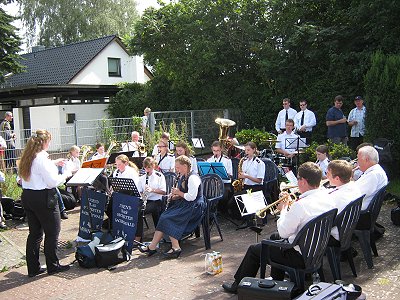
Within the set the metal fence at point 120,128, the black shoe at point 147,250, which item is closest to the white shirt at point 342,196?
the black shoe at point 147,250

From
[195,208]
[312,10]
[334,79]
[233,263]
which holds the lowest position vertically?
[233,263]

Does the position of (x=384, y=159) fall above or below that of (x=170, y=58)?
below

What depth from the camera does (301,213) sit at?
15.5 ft

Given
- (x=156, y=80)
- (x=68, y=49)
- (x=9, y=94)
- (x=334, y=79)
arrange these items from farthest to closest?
(x=68, y=49) < (x=9, y=94) < (x=156, y=80) < (x=334, y=79)

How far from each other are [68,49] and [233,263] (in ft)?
86.7

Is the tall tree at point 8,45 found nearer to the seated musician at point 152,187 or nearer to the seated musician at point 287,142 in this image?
the seated musician at point 287,142

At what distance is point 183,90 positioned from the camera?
21078 mm

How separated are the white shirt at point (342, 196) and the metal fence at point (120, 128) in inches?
364

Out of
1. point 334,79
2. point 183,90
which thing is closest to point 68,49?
point 183,90

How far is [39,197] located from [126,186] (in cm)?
161

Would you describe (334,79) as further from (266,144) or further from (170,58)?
(170,58)

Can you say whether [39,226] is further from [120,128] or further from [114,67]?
[114,67]

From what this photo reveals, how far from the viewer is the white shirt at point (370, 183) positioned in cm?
601

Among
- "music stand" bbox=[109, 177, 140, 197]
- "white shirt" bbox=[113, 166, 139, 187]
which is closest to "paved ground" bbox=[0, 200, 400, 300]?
"music stand" bbox=[109, 177, 140, 197]
